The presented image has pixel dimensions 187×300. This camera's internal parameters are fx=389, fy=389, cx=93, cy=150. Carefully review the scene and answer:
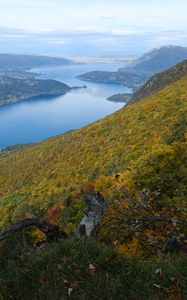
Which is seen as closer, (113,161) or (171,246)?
(171,246)

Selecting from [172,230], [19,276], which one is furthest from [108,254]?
[172,230]

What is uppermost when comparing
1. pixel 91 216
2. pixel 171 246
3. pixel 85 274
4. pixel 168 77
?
pixel 85 274

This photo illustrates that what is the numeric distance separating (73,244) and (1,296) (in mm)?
1244

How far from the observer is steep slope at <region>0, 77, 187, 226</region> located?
12.7 metres

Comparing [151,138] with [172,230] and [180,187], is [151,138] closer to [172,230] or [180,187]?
[180,187]

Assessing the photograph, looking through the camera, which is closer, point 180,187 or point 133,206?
point 133,206

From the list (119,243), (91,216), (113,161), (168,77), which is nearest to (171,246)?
(119,243)

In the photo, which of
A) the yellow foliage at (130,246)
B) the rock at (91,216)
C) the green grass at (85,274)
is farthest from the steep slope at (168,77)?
the green grass at (85,274)

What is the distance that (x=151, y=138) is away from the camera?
1983 cm

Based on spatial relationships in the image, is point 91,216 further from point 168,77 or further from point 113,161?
point 168,77

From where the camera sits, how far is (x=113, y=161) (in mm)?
19844

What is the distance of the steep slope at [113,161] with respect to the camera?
1270 centimetres

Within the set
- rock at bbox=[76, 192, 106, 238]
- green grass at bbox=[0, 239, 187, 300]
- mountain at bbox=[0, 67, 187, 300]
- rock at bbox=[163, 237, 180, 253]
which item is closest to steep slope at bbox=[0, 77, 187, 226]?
mountain at bbox=[0, 67, 187, 300]

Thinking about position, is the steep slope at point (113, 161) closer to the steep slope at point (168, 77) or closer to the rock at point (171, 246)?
the rock at point (171, 246)
